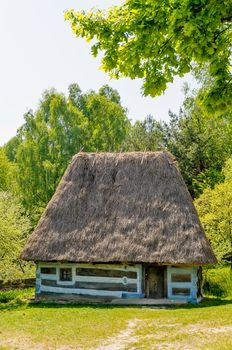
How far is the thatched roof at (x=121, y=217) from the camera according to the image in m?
20.1

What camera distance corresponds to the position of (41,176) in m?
36.4

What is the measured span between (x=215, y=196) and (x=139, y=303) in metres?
7.04

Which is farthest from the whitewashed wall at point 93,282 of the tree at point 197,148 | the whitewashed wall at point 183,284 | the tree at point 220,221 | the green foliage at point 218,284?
the tree at point 197,148

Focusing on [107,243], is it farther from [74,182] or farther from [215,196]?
[215,196]

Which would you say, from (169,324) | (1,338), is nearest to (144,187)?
(169,324)

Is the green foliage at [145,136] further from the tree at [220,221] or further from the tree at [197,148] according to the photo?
the tree at [220,221]

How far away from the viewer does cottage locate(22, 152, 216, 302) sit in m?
20.1

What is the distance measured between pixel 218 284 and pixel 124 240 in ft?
20.9

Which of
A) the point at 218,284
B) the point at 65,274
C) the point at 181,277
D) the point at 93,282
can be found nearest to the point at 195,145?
the point at 218,284

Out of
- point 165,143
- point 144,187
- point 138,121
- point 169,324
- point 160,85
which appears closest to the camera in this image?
point 160,85

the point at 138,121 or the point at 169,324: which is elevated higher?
the point at 138,121

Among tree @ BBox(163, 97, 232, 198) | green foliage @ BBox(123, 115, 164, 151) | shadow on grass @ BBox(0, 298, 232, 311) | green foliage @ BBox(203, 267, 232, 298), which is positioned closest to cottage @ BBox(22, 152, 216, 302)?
shadow on grass @ BBox(0, 298, 232, 311)

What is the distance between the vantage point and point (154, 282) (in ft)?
68.0

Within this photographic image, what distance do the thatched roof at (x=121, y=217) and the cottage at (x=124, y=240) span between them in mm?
44
